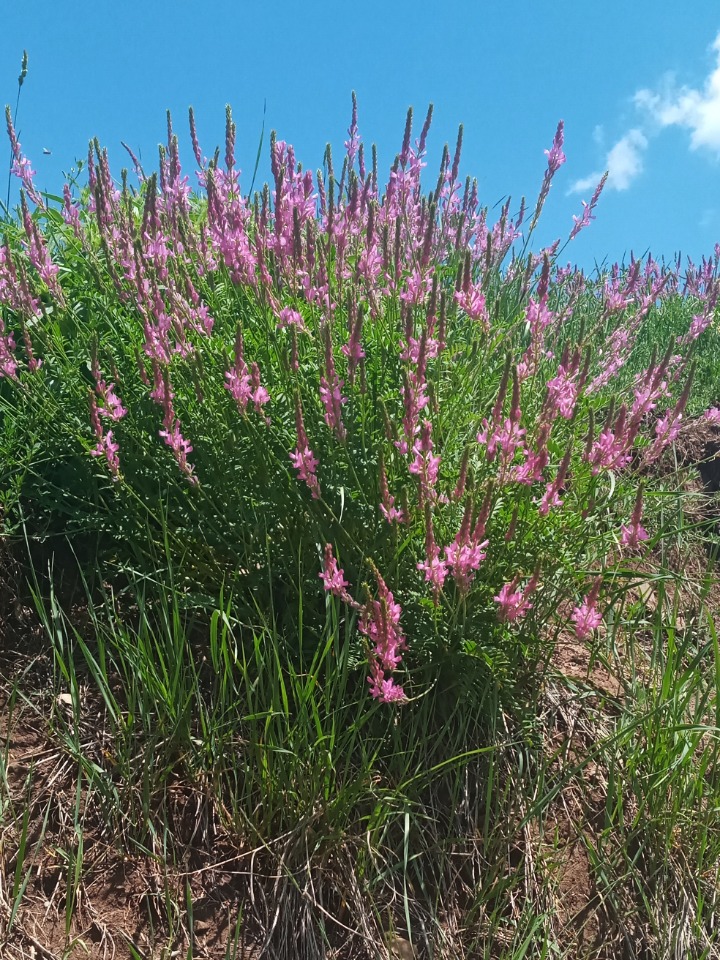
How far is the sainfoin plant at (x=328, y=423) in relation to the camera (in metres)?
2.52

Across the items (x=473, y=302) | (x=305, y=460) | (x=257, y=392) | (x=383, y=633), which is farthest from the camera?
(x=473, y=302)

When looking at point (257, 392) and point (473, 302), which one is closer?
point (257, 392)

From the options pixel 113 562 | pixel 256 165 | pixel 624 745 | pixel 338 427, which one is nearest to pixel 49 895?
pixel 113 562

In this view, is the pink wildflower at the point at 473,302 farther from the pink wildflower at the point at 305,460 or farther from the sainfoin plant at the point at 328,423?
the pink wildflower at the point at 305,460

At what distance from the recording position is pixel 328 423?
7.88 feet

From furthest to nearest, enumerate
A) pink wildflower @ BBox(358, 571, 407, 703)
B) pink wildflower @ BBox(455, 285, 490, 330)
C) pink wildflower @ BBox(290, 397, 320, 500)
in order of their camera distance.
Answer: pink wildflower @ BBox(455, 285, 490, 330) < pink wildflower @ BBox(290, 397, 320, 500) < pink wildflower @ BBox(358, 571, 407, 703)

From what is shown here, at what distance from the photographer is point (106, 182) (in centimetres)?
293

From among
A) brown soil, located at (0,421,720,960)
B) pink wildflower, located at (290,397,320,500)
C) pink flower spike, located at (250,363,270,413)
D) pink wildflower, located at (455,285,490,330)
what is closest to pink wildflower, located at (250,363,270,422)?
pink flower spike, located at (250,363,270,413)

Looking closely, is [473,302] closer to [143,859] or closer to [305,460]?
[305,460]

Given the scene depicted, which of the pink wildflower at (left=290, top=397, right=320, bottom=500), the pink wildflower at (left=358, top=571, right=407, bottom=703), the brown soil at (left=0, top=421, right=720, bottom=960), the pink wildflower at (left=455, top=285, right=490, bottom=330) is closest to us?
the pink wildflower at (left=358, top=571, right=407, bottom=703)

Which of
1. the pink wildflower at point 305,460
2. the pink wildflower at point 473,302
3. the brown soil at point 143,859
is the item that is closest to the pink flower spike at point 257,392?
the pink wildflower at point 305,460

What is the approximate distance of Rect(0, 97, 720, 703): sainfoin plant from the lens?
252 centimetres

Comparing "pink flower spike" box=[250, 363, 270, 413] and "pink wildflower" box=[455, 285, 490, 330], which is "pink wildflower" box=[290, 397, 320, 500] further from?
"pink wildflower" box=[455, 285, 490, 330]

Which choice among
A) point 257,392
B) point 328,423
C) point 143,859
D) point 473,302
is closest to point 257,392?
point 257,392
